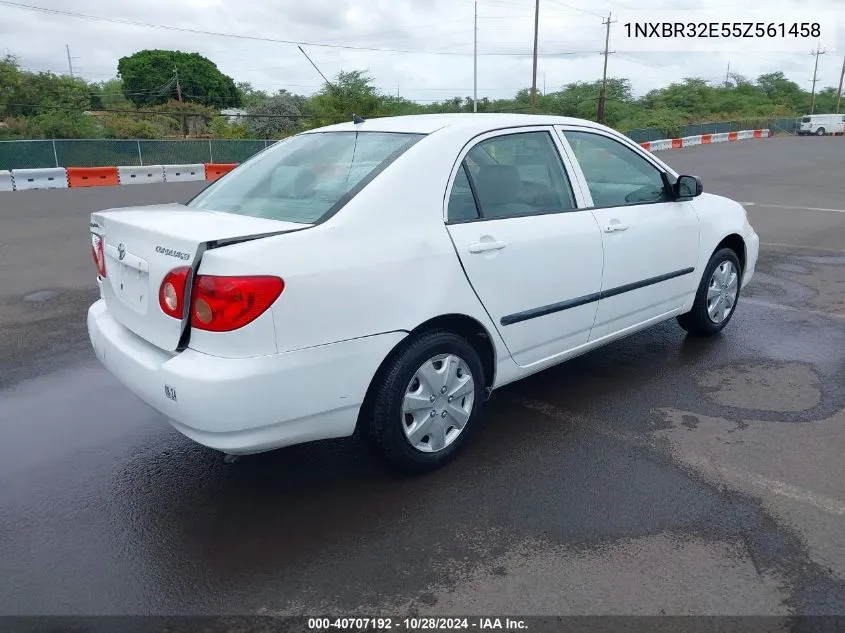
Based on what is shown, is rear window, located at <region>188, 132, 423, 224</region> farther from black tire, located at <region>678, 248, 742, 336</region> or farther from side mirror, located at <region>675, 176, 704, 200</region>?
black tire, located at <region>678, 248, 742, 336</region>

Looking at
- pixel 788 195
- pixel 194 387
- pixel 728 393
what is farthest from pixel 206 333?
pixel 788 195

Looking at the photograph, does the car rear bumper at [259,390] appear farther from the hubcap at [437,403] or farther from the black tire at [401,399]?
the hubcap at [437,403]

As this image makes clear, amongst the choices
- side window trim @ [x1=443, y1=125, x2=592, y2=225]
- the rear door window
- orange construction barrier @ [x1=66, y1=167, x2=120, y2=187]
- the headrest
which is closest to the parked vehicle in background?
orange construction barrier @ [x1=66, y1=167, x2=120, y2=187]

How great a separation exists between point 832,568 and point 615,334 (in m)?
1.89

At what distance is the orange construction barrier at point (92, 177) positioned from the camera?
17688 mm

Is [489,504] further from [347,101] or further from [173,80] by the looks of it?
[173,80]

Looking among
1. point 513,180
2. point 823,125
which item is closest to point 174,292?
point 513,180

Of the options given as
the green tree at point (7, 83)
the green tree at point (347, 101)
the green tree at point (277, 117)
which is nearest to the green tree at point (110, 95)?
the green tree at point (277, 117)

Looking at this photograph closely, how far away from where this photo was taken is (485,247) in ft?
11.1

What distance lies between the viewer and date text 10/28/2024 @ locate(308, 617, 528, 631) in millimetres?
2424

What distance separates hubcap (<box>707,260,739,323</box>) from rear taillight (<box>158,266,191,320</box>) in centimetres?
380

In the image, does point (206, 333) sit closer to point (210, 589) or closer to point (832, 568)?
point (210, 589)

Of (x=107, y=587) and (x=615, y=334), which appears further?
(x=615, y=334)

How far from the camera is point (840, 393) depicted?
4340mm
